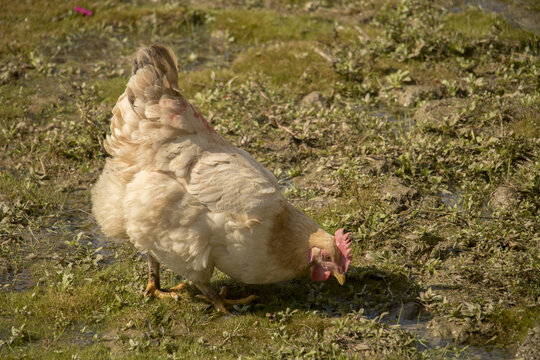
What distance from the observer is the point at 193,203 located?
4.02 meters

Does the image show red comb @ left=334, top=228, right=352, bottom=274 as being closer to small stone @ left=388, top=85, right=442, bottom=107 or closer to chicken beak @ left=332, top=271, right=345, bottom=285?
chicken beak @ left=332, top=271, right=345, bottom=285

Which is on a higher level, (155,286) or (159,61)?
(159,61)

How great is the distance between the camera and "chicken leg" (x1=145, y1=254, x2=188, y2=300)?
4510mm

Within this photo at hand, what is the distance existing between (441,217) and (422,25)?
403cm

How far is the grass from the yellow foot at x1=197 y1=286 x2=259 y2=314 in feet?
0.21

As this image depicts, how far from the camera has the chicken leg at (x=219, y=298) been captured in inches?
171

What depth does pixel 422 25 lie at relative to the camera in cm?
812

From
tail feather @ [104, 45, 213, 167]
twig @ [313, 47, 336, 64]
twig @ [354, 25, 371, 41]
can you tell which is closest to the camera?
tail feather @ [104, 45, 213, 167]

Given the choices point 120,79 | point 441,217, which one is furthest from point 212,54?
point 441,217

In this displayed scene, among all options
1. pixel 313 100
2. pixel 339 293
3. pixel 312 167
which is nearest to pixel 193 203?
pixel 339 293

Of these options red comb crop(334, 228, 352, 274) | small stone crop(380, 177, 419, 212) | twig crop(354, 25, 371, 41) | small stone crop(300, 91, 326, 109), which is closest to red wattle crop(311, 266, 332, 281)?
red comb crop(334, 228, 352, 274)

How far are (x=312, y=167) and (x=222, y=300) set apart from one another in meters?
2.27

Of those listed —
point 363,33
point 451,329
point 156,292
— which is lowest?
point 156,292

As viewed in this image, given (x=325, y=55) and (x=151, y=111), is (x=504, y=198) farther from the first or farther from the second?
(x=325, y=55)
